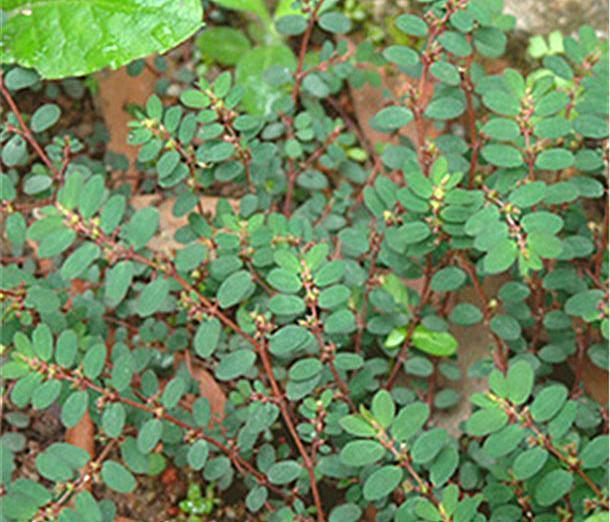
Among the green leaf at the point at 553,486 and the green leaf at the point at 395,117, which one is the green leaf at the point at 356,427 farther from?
the green leaf at the point at 395,117

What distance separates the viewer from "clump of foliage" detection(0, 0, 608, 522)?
1.80 m

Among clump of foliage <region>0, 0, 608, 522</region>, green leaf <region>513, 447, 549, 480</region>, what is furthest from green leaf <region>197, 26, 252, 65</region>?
green leaf <region>513, 447, 549, 480</region>

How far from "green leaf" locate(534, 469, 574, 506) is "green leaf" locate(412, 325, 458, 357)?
1.31 feet

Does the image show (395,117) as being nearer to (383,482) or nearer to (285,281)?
(285,281)

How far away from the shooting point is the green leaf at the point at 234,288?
1.90 meters

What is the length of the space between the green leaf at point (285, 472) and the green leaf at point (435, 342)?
39cm

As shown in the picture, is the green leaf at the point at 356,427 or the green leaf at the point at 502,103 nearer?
the green leaf at the point at 356,427

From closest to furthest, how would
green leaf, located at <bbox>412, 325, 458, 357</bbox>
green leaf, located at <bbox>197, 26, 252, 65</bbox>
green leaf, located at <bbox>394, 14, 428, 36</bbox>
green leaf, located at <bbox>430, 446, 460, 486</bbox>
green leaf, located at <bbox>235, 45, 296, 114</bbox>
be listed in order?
green leaf, located at <bbox>430, 446, 460, 486</bbox> < green leaf, located at <bbox>394, 14, 428, 36</bbox> < green leaf, located at <bbox>412, 325, 458, 357</bbox> < green leaf, located at <bbox>235, 45, 296, 114</bbox> < green leaf, located at <bbox>197, 26, 252, 65</bbox>

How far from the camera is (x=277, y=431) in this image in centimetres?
220

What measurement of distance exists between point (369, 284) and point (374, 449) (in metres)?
0.43

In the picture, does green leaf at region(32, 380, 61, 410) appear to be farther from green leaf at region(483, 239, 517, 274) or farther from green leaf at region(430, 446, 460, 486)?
green leaf at region(483, 239, 517, 274)

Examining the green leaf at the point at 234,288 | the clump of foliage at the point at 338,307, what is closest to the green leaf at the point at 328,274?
the clump of foliage at the point at 338,307

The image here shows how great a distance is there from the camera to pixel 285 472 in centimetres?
188

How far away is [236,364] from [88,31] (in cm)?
80
